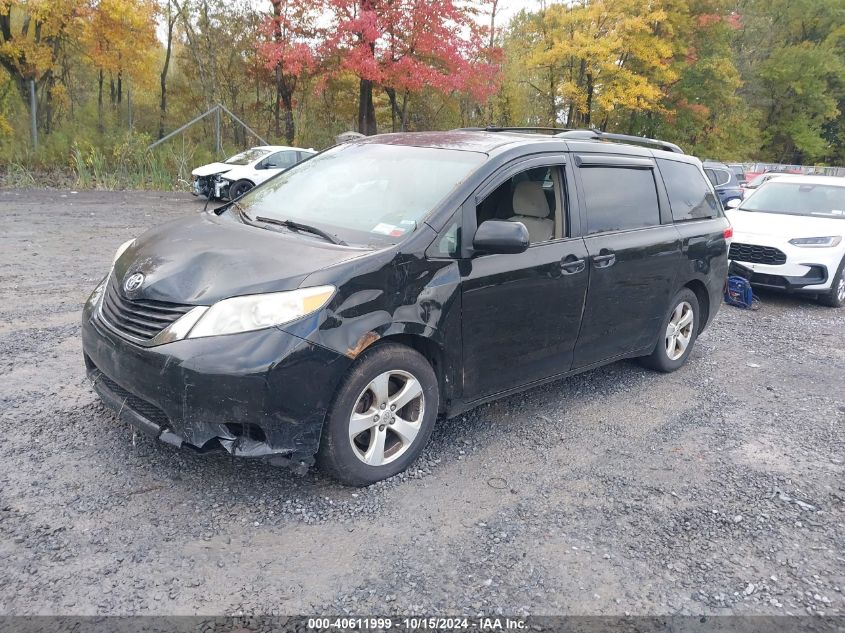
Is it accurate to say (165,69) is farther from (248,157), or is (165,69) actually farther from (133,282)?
(133,282)

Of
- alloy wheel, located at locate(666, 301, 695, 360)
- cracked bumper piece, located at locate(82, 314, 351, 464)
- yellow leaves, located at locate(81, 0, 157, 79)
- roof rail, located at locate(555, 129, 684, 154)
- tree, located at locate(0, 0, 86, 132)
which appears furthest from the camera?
yellow leaves, located at locate(81, 0, 157, 79)

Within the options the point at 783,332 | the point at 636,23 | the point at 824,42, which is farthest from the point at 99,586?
the point at 824,42

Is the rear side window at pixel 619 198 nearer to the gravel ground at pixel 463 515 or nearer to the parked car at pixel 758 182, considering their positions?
the gravel ground at pixel 463 515

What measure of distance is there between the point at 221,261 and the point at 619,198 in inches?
112

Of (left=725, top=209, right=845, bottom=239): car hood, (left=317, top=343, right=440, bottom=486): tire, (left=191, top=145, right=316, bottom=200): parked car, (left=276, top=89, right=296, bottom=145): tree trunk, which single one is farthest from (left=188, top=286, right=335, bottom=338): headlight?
(left=276, top=89, right=296, bottom=145): tree trunk

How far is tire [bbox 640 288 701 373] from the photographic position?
5388mm

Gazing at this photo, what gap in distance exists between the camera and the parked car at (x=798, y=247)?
27.9 ft

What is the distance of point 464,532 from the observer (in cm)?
316

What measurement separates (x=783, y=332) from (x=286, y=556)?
6.56m

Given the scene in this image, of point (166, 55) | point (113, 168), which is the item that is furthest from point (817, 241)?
point (166, 55)

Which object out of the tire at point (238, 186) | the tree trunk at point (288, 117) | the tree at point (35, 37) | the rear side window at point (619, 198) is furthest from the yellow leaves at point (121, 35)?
the rear side window at point (619, 198)

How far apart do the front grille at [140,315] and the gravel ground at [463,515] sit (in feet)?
2.43

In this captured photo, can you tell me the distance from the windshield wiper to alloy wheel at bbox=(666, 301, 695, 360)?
122 inches

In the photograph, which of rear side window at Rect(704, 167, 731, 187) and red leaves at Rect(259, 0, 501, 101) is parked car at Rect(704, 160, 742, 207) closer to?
rear side window at Rect(704, 167, 731, 187)
